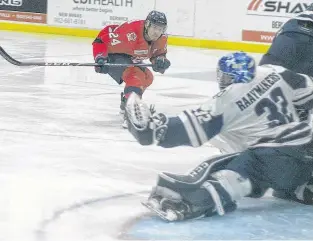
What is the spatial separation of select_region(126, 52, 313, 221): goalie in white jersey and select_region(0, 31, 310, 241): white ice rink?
244mm

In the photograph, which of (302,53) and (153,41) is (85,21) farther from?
(302,53)

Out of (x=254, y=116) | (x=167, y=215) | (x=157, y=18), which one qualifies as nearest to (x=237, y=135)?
(x=254, y=116)

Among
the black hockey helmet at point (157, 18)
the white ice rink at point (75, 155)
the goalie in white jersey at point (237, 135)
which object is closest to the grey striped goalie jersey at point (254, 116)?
the goalie in white jersey at point (237, 135)

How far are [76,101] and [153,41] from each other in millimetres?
923

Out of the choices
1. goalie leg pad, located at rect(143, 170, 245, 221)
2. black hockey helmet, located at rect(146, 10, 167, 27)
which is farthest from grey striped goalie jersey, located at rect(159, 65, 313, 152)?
black hockey helmet, located at rect(146, 10, 167, 27)

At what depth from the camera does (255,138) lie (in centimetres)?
320

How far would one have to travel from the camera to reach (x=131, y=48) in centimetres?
559

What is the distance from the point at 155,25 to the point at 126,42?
0.27m

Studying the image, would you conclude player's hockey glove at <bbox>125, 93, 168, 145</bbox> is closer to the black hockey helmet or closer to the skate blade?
A: the skate blade

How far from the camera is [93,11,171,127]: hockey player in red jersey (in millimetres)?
5516

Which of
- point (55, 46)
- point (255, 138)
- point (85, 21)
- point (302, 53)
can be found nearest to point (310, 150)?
point (255, 138)

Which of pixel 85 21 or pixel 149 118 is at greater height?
pixel 149 118

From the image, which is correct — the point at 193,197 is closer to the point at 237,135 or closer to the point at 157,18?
the point at 237,135

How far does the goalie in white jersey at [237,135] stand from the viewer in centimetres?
304
